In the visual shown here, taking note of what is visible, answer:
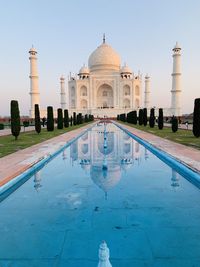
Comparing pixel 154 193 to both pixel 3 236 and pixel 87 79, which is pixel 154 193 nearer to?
pixel 3 236

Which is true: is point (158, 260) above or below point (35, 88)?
below

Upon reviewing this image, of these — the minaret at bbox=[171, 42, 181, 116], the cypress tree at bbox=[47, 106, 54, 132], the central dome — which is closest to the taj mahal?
the central dome

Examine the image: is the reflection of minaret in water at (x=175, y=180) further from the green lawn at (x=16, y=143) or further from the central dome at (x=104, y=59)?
the central dome at (x=104, y=59)

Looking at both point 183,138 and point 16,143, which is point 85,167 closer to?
point 16,143

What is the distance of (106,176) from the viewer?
16.7 feet

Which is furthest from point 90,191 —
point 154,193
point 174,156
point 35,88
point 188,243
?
point 35,88

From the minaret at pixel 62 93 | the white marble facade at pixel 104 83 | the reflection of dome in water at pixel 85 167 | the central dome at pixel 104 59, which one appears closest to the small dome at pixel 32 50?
the minaret at pixel 62 93

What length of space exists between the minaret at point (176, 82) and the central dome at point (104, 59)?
16.5 meters

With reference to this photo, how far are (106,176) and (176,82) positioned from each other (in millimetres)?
36077

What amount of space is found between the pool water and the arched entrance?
49.5 metres

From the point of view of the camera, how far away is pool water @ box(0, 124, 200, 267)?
7.28 ft

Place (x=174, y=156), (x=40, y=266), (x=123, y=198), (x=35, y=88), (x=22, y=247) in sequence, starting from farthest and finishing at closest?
(x=35, y=88) → (x=174, y=156) → (x=123, y=198) → (x=22, y=247) → (x=40, y=266)

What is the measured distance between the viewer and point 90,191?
4.10 metres

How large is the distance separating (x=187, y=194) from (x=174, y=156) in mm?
2536
